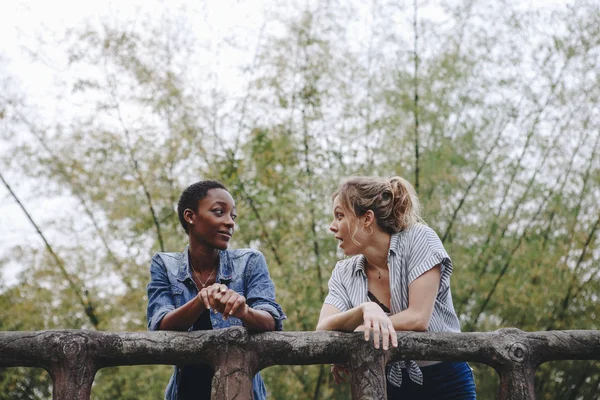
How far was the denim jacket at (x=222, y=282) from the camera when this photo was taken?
7.78 ft

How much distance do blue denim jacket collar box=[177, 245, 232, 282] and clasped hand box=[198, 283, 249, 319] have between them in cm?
35

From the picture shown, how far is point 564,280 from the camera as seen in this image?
578 cm

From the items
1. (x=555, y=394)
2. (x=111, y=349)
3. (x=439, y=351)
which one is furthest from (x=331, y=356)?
(x=555, y=394)

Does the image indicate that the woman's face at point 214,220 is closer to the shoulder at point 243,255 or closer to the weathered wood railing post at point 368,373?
the shoulder at point 243,255

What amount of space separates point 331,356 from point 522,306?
408cm

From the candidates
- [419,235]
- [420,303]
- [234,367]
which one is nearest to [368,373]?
[420,303]

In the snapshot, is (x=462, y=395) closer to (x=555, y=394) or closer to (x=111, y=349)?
(x=111, y=349)

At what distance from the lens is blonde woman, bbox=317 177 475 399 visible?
7.08 ft

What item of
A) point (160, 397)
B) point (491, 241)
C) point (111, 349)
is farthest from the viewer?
point (491, 241)

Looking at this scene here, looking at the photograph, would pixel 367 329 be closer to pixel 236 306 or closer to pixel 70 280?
pixel 236 306

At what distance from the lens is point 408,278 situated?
2246 millimetres

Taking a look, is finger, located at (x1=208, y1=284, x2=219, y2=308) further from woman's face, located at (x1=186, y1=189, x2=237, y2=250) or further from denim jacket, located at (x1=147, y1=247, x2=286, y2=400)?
woman's face, located at (x1=186, y1=189, x2=237, y2=250)

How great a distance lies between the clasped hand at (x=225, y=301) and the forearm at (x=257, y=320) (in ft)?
0.07

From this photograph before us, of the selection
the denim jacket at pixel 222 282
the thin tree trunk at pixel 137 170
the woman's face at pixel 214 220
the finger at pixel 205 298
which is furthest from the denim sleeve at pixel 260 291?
the thin tree trunk at pixel 137 170
